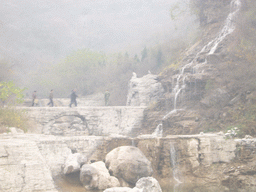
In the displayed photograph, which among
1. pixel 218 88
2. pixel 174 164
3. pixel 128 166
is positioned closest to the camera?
pixel 128 166

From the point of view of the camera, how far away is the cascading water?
55.3 feet

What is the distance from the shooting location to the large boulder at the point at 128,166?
29.7 feet

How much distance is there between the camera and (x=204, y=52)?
18.6 metres

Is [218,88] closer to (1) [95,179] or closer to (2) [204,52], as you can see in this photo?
(2) [204,52]

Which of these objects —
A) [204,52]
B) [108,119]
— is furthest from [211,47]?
[108,119]

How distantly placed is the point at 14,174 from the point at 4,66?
23.6m

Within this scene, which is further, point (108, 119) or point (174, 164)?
point (108, 119)

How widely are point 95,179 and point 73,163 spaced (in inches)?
41.3

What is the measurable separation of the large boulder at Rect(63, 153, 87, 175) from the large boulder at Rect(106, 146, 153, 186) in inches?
35.6

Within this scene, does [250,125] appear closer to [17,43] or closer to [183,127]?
[183,127]

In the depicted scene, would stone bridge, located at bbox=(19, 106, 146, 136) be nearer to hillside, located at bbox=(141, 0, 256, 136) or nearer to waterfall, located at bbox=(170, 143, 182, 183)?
hillside, located at bbox=(141, 0, 256, 136)

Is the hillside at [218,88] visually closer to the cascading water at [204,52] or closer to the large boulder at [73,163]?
the cascading water at [204,52]

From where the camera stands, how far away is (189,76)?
53.6 feet

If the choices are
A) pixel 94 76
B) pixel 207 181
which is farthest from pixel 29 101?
pixel 207 181
